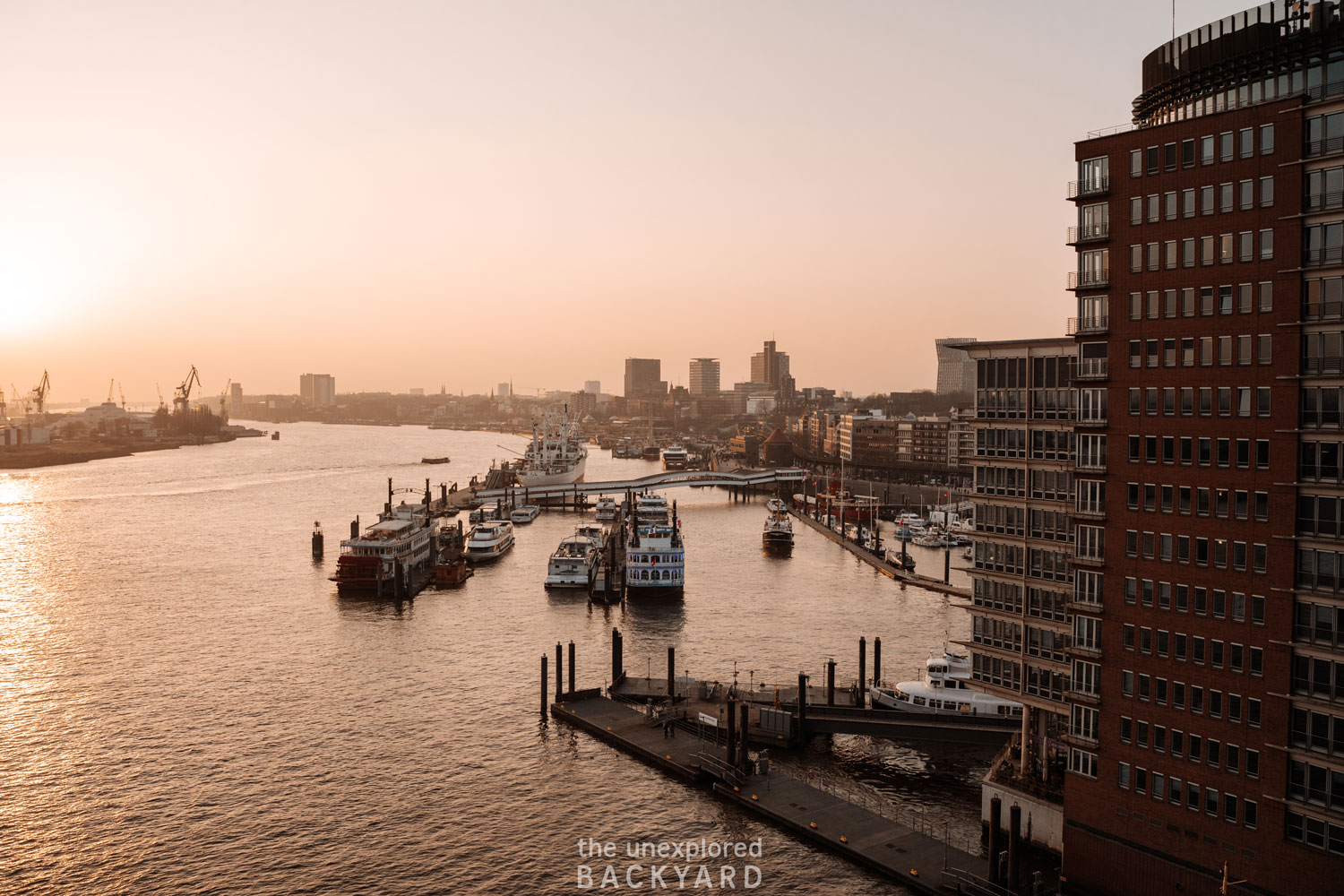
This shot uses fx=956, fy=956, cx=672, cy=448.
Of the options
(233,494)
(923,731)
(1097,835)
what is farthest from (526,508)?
(1097,835)

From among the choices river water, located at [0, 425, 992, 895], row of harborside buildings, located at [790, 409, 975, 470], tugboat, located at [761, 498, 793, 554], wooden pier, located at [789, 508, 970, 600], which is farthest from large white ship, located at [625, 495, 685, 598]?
row of harborside buildings, located at [790, 409, 975, 470]

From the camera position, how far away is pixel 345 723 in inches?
1800

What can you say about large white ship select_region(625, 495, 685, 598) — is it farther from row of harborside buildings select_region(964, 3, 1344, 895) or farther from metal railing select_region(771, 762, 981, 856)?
→ row of harborside buildings select_region(964, 3, 1344, 895)

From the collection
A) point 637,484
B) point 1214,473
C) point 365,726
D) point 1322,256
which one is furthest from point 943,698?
point 637,484

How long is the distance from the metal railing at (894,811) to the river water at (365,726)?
0.53 meters

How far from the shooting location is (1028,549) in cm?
3209

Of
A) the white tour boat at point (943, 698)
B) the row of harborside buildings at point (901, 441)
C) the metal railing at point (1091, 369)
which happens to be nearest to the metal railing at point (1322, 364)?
the metal railing at point (1091, 369)

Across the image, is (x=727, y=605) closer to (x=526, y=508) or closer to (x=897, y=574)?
(x=897, y=574)

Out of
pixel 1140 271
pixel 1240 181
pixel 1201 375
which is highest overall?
pixel 1240 181

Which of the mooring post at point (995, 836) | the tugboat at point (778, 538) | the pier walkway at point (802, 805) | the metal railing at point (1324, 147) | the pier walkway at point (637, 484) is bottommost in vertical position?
the pier walkway at point (802, 805)

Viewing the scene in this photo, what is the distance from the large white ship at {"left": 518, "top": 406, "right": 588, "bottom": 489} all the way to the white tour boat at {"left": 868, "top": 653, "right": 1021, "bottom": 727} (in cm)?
10205

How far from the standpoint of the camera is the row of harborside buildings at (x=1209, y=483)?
23.5 meters

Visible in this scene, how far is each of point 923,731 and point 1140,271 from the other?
2249 centimetres

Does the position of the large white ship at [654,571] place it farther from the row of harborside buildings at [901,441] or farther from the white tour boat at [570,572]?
the row of harborside buildings at [901,441]
